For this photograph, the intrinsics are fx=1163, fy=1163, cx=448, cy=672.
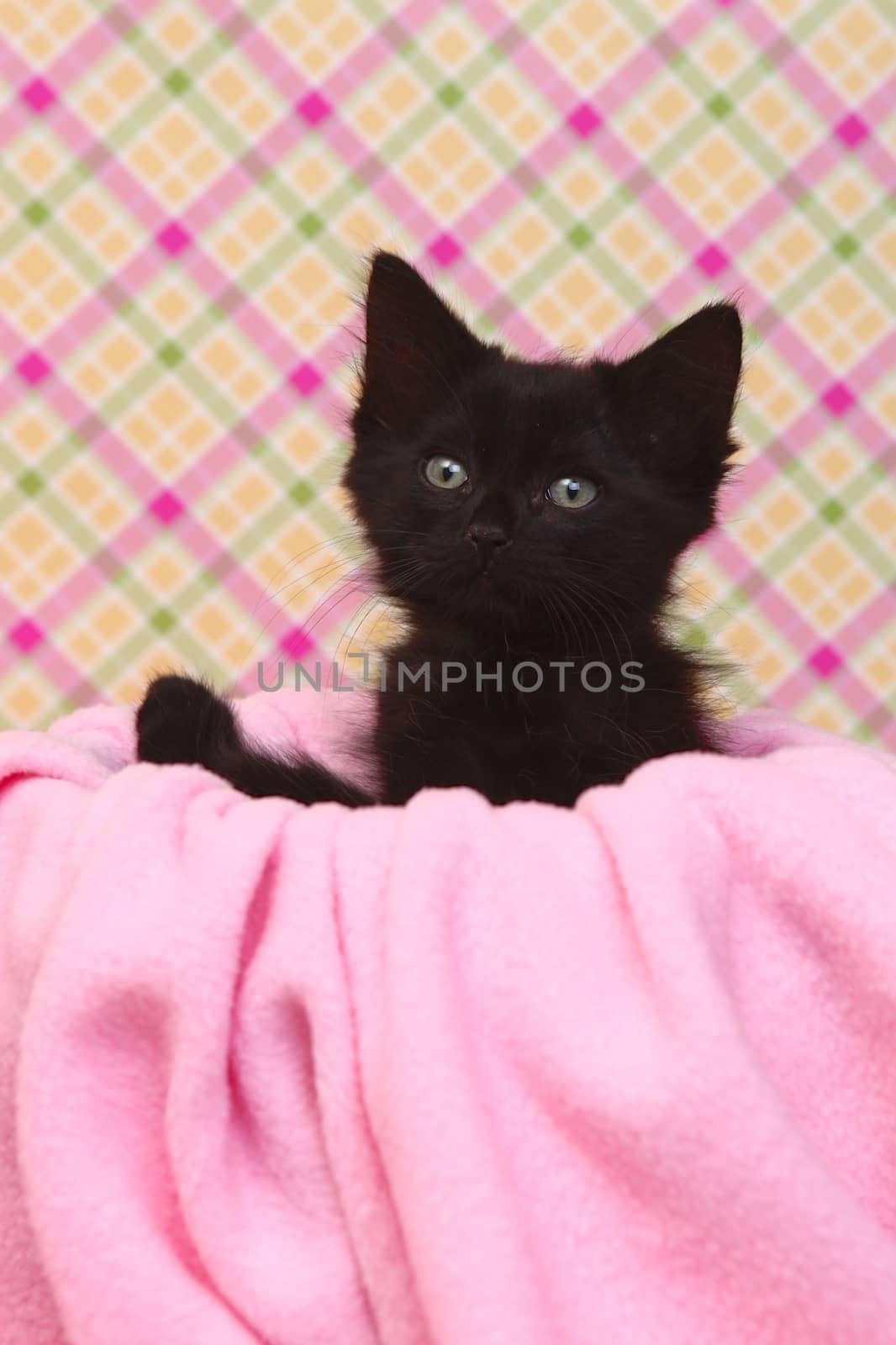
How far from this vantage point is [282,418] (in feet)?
5.37

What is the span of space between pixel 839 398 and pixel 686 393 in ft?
1.85

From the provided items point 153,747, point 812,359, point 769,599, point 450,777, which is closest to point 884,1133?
point 450,777

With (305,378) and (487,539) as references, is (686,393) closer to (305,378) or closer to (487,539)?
(487,539)

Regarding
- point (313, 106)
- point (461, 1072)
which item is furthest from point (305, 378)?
point (461, 1072)

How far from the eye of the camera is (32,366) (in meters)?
1.62

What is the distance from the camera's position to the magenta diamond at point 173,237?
5.27 ft

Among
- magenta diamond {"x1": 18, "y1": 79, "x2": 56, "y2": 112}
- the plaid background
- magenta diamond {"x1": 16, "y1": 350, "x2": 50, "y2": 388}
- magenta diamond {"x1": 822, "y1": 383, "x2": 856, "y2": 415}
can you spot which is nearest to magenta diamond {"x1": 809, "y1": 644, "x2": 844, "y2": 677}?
the plaid background

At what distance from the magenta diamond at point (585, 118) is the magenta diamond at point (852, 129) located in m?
0.32

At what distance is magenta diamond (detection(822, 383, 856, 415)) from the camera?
1599 mm

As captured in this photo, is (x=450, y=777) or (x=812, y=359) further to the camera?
(x=812, y=359)

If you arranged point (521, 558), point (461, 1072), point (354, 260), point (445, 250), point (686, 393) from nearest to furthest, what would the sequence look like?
point (461, 1072)
point (521, 558)
point (686, 393)
point (354, 260)
point (445, 250)

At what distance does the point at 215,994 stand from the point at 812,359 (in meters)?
1.30

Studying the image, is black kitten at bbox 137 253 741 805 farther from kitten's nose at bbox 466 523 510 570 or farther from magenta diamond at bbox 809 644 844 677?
magenta diamond at bbox 809 644 844 677

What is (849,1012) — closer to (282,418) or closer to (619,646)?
(619,646)
